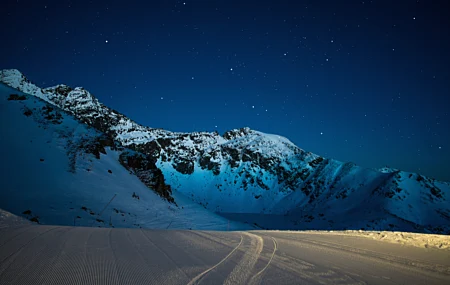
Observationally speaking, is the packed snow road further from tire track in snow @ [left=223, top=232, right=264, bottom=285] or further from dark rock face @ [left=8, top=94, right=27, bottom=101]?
dark rock face @ [left=8, top=94, right=27, bottom=101]

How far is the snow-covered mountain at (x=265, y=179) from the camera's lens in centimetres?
6250

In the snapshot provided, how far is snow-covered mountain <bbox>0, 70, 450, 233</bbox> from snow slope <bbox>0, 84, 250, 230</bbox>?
4839mm

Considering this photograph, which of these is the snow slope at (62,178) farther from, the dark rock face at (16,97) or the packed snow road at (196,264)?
the packed snow road at (196,264)

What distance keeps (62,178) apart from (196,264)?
19281 millimetres

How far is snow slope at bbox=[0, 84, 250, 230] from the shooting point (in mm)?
13724

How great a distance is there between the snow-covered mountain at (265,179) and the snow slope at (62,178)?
484 cm

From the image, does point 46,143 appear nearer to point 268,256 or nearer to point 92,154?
point 92,154

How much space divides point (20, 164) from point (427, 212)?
88162mm

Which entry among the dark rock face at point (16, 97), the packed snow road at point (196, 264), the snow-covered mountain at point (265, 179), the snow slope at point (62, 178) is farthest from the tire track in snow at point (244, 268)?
the dark rock face at point (16, 97)

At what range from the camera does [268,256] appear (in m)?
4.33

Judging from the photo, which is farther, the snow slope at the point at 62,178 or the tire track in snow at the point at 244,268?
the snow slope at the point at 62,178

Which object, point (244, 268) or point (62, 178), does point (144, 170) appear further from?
point (244, 268)

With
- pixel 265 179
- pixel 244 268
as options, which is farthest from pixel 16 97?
pixel 265 179

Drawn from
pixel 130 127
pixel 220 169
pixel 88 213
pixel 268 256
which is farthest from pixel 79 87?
pixel 268 256
